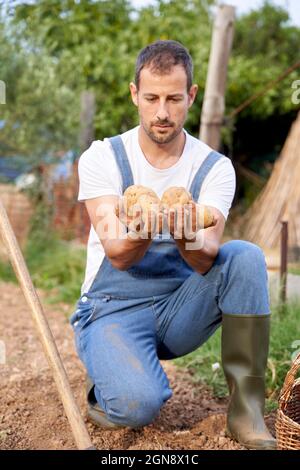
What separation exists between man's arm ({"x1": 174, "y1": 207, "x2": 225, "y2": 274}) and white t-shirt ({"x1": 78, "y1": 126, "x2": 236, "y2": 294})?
85 mm

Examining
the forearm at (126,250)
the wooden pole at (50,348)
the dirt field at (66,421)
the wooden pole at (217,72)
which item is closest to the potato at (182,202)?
the forearm at (126,250)

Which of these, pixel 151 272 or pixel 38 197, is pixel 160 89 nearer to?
A: pixel 151 272

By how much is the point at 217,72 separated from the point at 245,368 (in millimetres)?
2673

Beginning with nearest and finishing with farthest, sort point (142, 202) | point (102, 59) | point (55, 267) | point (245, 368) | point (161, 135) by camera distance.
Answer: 1. point (142, 202)
2. point (245, 368)
3. point (161, 135)
4. point (55, 267)
5. point (102, 59)

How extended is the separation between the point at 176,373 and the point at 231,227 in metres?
4.49

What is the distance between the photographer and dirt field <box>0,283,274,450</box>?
2420 mm

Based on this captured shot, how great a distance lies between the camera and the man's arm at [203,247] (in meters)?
2.31

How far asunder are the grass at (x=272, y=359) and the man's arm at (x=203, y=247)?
65 cm

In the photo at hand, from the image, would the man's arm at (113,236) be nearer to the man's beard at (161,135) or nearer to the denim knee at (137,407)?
the man's beard at (161,135)

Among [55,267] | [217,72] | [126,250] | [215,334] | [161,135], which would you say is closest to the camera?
[126,250]

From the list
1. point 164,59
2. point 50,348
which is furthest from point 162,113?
point 50,348

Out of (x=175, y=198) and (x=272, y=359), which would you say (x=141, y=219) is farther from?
(x=272, y=359)

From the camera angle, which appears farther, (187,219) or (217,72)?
(217,72)

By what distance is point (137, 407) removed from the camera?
232cm
